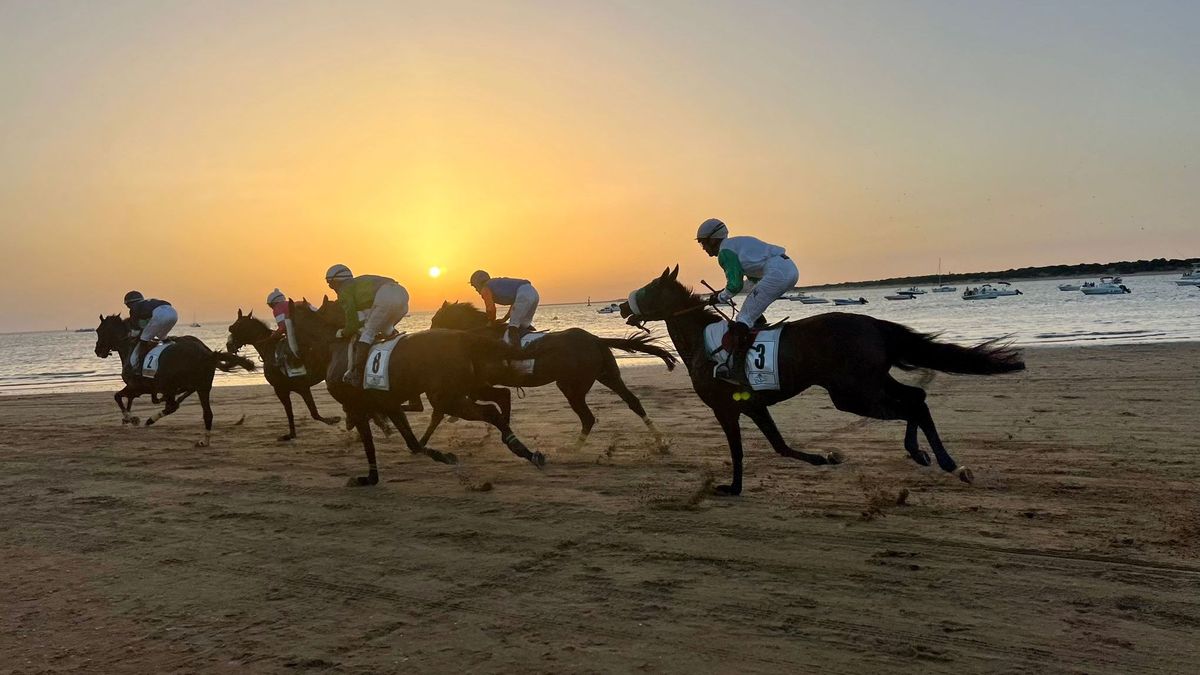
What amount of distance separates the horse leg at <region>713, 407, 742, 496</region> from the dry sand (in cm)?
19

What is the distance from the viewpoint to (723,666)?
12.1 feet

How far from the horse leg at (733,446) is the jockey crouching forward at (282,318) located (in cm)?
539

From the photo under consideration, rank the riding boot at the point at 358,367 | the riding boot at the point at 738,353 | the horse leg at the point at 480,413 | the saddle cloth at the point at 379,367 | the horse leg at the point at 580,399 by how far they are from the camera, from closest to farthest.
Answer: the riding boot at the point at 738,353, the horse leg at the point at 480,413, the saddle cloth at the point at 379,367, the riding boot at the point at 358,367, the horse leg at the point at 580,399

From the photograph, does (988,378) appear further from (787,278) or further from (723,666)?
(723,666)

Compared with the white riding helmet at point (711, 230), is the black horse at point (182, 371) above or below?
below

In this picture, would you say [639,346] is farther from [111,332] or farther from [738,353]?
[111,332]

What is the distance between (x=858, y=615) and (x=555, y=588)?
1776 mm

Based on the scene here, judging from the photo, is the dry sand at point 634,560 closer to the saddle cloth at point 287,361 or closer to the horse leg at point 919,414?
the horse leg at point 919,414

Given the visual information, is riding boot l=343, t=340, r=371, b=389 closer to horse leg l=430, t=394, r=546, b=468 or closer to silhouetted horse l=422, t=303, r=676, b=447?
horse leg l=430, t=394, r=546, b=468

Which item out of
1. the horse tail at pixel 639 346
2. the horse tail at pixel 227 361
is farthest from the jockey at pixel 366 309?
the horse tail at pixel 227 361

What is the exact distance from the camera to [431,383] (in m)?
8.54

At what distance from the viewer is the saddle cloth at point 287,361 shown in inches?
497

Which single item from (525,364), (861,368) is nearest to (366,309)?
(525,364)

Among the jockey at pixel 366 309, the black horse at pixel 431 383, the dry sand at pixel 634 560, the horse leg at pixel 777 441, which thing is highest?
the jockey at pixel 366 309
